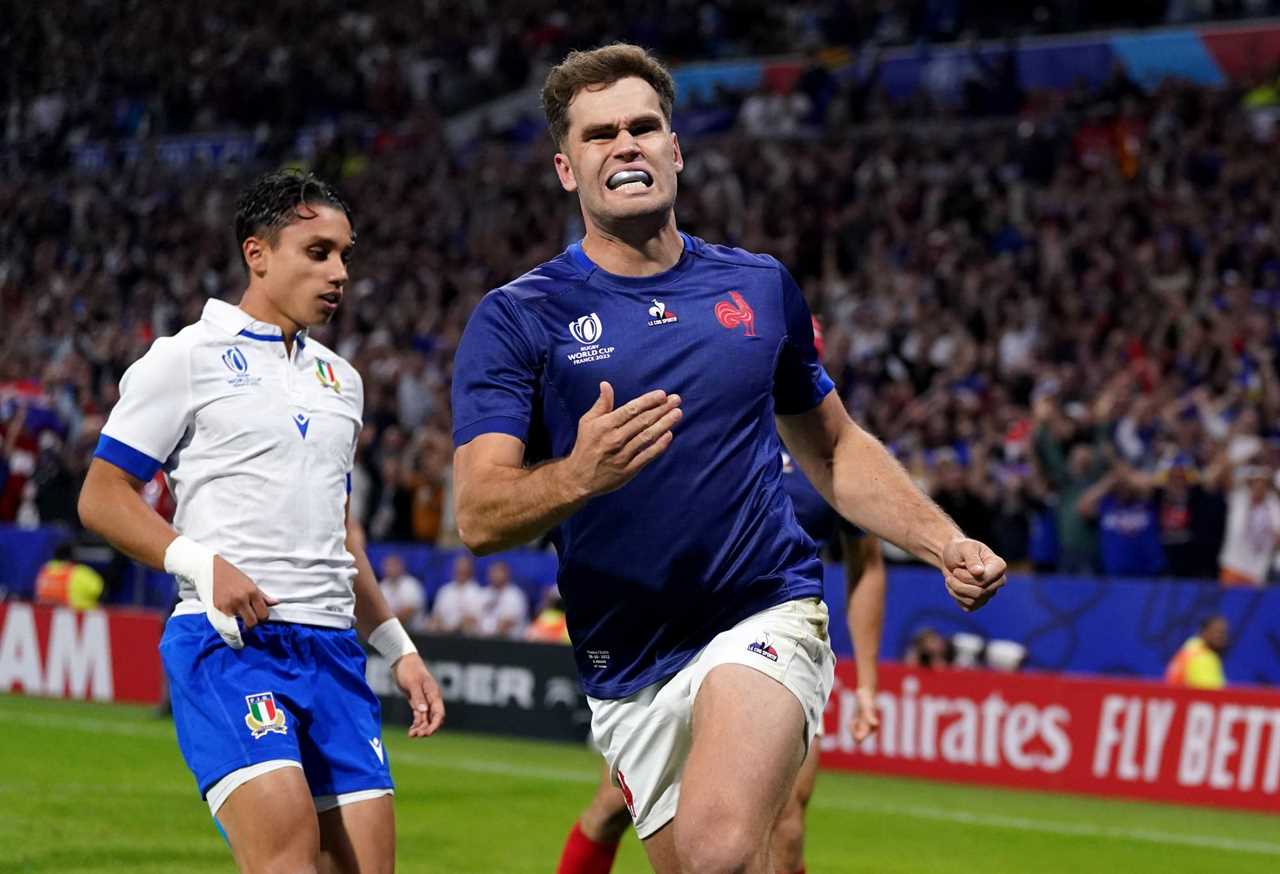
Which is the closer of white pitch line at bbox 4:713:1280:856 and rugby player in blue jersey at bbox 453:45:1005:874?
rugby player in blue jersey at bbox 453:45:1005:874

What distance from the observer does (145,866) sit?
10.1 m

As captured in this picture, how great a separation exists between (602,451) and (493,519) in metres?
0.38

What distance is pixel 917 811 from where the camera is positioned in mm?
13172

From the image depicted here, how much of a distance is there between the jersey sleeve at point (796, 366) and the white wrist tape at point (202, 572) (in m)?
1.54

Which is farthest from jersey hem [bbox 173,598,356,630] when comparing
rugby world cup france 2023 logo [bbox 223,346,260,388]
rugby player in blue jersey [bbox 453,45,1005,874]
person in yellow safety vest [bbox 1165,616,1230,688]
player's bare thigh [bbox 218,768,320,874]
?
person in yellow safety vest [bbox 1165,616,1230,688]

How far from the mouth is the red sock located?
3.08 metres

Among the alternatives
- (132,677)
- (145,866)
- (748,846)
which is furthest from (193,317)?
(748,846)

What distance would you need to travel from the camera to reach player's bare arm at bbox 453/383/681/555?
4.08 meters

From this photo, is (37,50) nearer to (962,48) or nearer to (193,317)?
(193,317)

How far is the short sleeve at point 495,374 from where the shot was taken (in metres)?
4.56

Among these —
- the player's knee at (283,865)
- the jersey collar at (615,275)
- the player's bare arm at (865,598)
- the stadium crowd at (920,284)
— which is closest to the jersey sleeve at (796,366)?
the jersey collar at (615,275)

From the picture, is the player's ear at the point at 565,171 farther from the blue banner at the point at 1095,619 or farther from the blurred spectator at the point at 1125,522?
the blurred spectator at the point at 1125,522

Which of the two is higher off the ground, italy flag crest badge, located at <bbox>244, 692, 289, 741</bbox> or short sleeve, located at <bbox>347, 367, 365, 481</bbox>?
short sleeve, located at <bbox>347, 367, 365, 481</bbox>

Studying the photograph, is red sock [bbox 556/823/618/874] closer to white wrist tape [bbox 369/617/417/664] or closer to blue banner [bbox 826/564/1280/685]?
white wrist tape [bbox 369/617/417/664]
